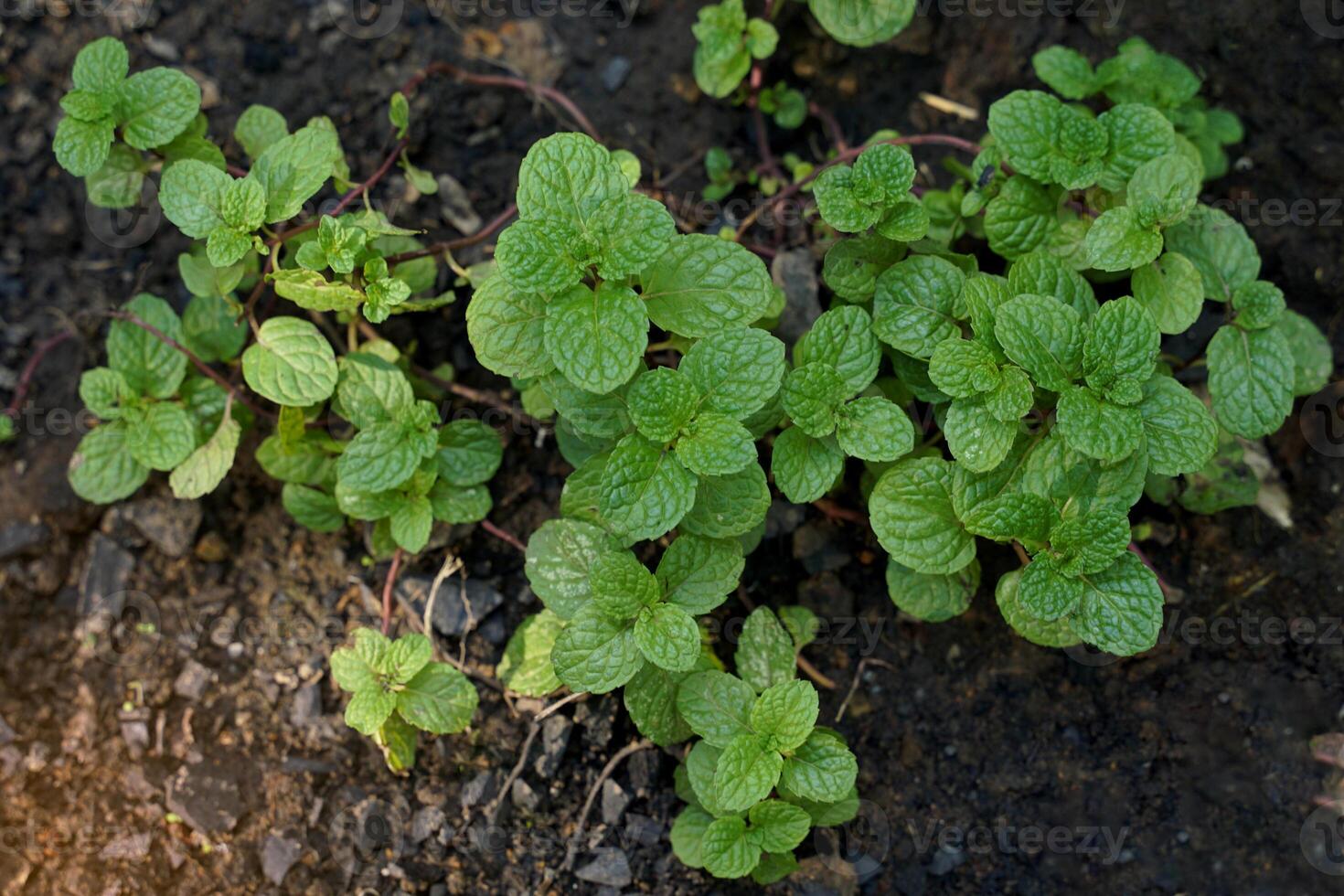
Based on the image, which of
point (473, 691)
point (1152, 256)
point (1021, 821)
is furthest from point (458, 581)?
point (1152, 256)

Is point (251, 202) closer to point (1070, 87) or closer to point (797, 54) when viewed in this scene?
point (797, 54)

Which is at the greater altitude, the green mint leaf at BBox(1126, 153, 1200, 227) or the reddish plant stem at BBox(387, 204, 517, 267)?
the green mint leaf at BBox(1126, 153, 1200, 227)

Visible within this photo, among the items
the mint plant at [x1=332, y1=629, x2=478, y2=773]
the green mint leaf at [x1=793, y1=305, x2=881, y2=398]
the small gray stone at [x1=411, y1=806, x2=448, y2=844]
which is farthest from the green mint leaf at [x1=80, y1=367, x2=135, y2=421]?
the green mint leaf at [x1=793, y1=305, x2=881, y2=398]

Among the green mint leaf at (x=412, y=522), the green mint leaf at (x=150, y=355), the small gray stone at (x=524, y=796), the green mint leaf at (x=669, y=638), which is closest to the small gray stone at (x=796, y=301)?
the green mint leaf at (x=669, y=638)

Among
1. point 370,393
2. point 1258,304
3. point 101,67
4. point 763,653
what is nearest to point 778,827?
point 763,653

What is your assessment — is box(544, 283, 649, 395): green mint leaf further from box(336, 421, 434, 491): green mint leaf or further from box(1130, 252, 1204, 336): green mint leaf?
box(1130, 252, 1204, 336): green mint leaf

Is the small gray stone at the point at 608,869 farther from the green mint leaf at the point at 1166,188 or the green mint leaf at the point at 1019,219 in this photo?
the green mint leaf at the point at 1166,188

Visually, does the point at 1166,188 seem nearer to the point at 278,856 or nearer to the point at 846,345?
the point at 846,345
